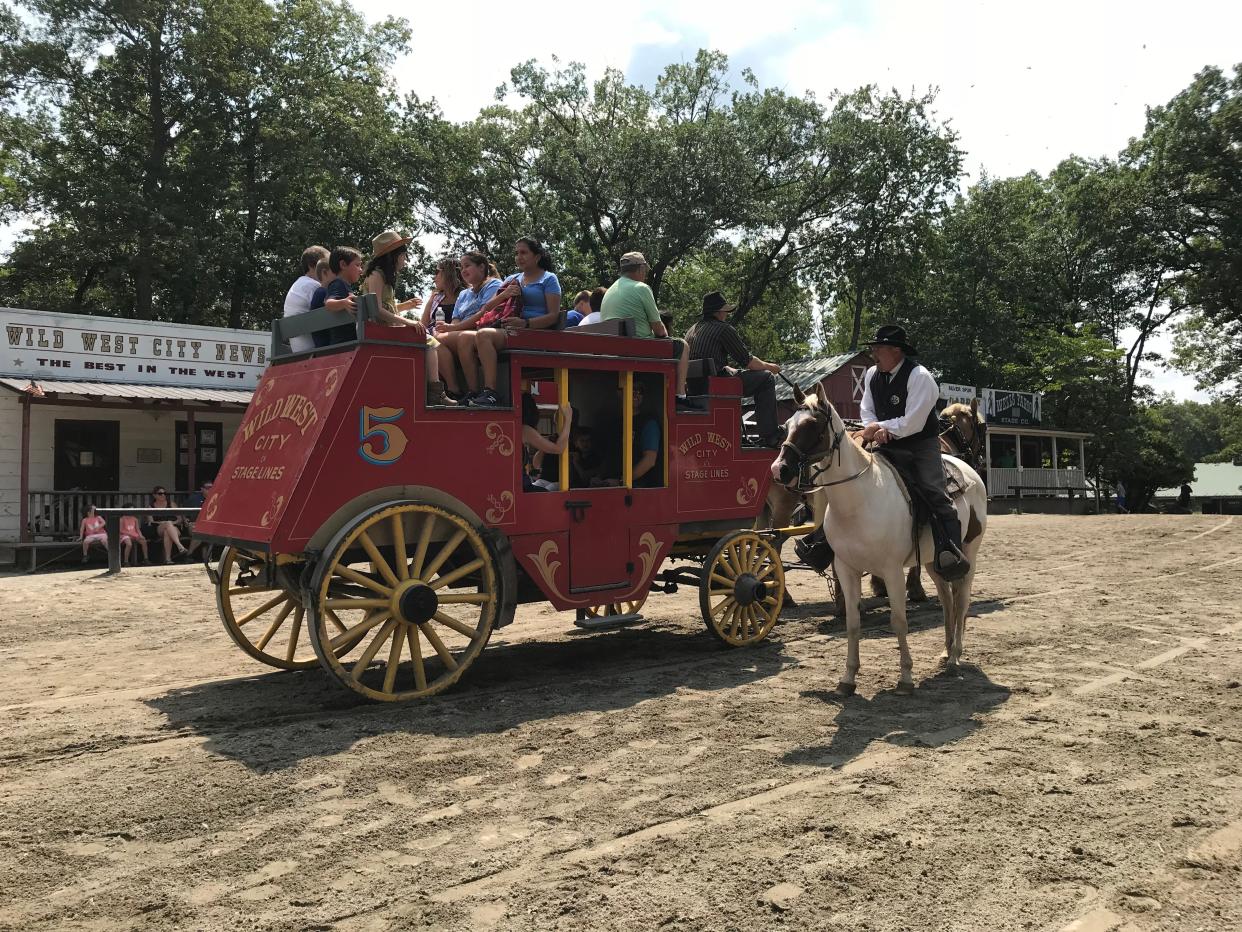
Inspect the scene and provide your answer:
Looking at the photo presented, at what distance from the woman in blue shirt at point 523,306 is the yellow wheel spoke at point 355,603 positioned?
1.45 meters

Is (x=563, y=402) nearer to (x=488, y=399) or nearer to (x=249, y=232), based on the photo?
(x=488, y=399)

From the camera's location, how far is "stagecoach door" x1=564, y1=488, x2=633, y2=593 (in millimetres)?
6656

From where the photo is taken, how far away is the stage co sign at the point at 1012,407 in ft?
112

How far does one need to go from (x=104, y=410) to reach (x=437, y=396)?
598 inches

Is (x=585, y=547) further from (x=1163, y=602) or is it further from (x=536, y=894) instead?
(x=1163, y=602)

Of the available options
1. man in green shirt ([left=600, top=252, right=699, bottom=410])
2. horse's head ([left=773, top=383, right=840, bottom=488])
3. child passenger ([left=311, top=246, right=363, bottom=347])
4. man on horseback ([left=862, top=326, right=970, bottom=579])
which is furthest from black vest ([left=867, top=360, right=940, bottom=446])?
child passenger ([left=311, top=246, right=363, bottom=347])

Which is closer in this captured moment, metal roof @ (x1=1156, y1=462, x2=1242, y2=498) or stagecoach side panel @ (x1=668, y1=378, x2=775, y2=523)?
stagecoach side panel @ (x1=668, y1=378, x2=775, y2=523)

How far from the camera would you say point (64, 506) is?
16922 millimetres

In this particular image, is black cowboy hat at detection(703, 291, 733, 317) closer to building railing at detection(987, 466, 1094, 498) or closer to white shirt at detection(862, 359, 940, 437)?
white shirt at detection(862, 359, 940, 437)

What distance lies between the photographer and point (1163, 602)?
9.69 m

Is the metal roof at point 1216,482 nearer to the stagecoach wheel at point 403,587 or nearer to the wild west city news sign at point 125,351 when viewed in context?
the wild west city news sign at point 125,351

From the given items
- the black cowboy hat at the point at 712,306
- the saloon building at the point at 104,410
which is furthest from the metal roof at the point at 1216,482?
the black cowboy hat at the point at 712,306

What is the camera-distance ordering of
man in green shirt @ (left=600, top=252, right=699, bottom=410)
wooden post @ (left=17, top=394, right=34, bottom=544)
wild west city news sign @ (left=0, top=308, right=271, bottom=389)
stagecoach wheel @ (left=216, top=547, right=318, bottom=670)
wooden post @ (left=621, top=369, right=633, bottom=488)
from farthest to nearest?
wild west city news sign @ (left=0, top=308, right=271, bottom=389)
wooden post @ (left=17, top=394, right=34, bottom=544)
man in green shirt @ (left=600, top=252, right=699, bottom=410)
wooden post @ (left=621, top=369, right=633, bottom=488)
stagecoach wheel @ (left=216, top=547, right=318, bottom=670)

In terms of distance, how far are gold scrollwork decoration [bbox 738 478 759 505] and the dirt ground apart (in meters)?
1.24
